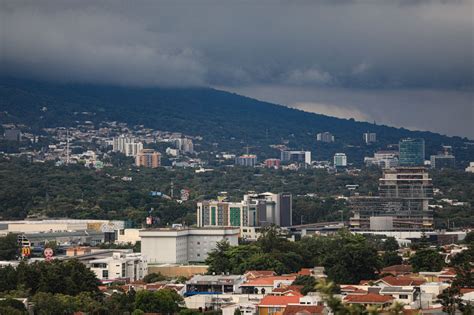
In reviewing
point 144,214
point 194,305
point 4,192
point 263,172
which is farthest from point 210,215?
point 263,172

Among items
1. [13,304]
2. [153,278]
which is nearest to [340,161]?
[153,278]

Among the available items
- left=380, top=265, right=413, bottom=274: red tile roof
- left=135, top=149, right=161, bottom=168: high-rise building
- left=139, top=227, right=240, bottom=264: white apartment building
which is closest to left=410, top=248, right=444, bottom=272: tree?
left=380, top=265, right=413, bottom=274: red tile roof

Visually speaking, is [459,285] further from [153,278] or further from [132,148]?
[132,148]

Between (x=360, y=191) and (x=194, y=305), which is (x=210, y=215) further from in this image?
(x=194, y=305)

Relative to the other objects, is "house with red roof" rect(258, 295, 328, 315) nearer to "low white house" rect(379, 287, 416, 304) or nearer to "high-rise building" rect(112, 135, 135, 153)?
"low white house" rect(379, 287, 416, 304)

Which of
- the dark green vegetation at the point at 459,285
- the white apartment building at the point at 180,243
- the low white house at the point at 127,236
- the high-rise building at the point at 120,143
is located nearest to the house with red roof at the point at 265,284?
the dark green vegetation at the point at 459,285

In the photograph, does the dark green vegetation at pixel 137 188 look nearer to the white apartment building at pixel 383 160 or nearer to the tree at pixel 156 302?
the white apartment building at pixel 383 160
